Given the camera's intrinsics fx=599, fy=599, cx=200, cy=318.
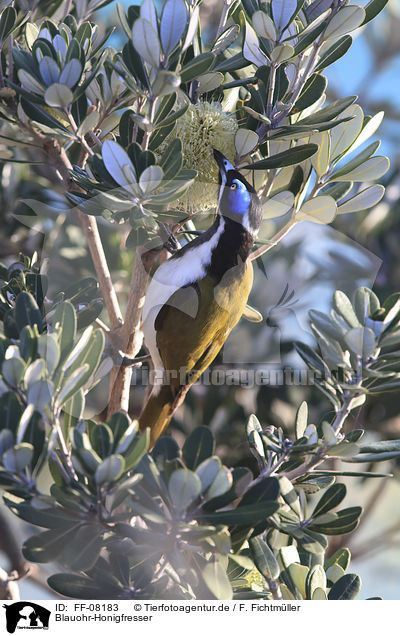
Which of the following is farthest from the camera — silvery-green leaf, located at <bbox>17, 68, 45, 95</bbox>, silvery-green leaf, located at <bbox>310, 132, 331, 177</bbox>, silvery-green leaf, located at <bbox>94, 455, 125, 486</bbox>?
silvery-green leaf, located at <bbox>310, 132, 331, 177</bbox>

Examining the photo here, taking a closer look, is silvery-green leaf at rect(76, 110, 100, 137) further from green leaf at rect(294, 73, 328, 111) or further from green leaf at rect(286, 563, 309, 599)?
green leaf at rect(286, 563, 309, 599)

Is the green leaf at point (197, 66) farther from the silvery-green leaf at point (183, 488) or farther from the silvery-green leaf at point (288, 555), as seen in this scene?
the silvery-green leaf at point (288, 555)

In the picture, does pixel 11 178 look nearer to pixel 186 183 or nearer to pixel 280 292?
pixel 280 292

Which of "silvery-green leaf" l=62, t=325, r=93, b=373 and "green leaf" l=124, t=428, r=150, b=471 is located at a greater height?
"silvery-green leaf" l=62, t=325, r=93, b=373

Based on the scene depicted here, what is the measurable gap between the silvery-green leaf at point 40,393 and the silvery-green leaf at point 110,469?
81 millimetres

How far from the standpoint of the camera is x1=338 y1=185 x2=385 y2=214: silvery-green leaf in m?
0.75

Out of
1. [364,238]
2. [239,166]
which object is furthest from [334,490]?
[364,238]

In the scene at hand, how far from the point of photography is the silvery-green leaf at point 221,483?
543 millimetres

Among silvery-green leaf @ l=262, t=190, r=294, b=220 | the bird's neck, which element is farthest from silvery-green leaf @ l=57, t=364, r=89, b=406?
silvery-green leaf @ l=262, t=190, r=294, b=220

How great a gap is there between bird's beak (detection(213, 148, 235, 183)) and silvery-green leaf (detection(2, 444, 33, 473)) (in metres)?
0.36

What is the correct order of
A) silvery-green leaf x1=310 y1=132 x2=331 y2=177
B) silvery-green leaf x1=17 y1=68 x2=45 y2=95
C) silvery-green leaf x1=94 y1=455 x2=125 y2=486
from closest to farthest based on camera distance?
silvery-green leaf x1=94 y1=455 x2=125 y2=486
silvery-green leaf x1=17 y1=68 x2=45 y2=95
silvery-green leaf x1=310 y1=132 x2=331 y2=177

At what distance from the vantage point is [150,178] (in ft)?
1.90

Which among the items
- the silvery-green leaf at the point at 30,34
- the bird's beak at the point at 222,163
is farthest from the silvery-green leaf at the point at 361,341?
the silvery-green leaf at the point at 30,34
